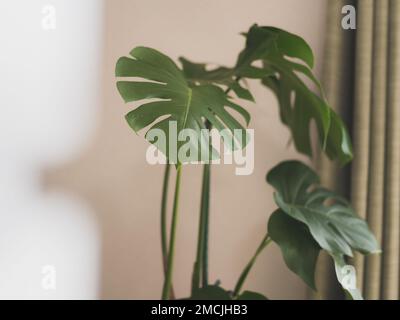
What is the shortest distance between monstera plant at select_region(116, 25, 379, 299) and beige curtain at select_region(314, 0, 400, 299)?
19 centimetres

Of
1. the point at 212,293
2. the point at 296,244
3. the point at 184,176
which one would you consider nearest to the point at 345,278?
the point at 296,244

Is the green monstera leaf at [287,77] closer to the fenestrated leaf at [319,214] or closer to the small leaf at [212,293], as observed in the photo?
the fenestrated leaf at [319,214]

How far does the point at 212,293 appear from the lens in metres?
0.99

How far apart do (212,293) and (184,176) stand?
0.48 m

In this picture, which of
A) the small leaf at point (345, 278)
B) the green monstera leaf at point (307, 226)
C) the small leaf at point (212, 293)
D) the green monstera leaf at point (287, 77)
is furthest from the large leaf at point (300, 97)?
the small leaf at point (212, 293)

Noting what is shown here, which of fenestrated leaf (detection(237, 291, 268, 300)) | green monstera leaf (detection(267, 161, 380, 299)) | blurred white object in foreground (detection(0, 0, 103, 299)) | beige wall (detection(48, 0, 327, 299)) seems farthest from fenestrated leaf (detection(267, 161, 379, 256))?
blurred white object in foreground (detection(0, 0, 103, 299))

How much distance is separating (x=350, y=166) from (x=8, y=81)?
946mm

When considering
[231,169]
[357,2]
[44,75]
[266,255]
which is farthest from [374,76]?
[44,75]

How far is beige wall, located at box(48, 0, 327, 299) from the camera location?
1.29 m

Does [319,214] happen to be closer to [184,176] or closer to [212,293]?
[212,293]

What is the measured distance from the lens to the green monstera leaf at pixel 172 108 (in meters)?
0.68

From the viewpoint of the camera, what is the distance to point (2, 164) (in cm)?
82
